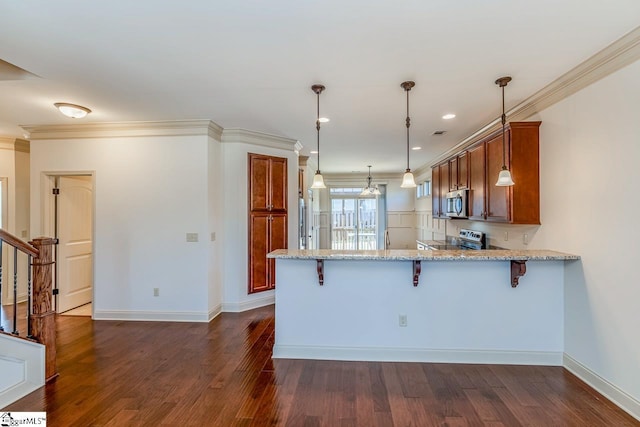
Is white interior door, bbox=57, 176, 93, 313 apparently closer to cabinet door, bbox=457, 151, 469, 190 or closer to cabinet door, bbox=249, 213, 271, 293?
cabinet door, bbox=249, 213, 271, 293


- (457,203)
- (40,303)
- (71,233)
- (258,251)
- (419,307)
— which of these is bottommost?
(419,307)

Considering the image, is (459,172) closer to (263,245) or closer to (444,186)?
(444,186)

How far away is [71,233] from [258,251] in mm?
2701

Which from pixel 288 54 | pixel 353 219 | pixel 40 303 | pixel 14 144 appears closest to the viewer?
pixel 288 54

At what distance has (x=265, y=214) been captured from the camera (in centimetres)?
477

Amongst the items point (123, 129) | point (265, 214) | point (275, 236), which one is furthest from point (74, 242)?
point (275, 236)

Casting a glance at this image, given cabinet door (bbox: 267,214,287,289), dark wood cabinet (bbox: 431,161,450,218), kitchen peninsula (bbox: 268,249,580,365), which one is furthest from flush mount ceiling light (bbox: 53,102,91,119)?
dark wood cabinet (bbox: 431,161,450,218)

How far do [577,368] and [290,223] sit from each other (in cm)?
378

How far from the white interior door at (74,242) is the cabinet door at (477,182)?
17.3 ft

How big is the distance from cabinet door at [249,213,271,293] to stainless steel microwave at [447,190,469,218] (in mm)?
2777

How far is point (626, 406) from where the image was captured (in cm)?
222

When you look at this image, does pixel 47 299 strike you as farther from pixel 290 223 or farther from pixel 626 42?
pixel 626 42

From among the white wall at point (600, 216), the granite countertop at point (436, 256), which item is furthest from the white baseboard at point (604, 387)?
the granite countertop at point (436, 256)

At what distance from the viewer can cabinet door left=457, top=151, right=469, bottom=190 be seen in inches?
170
